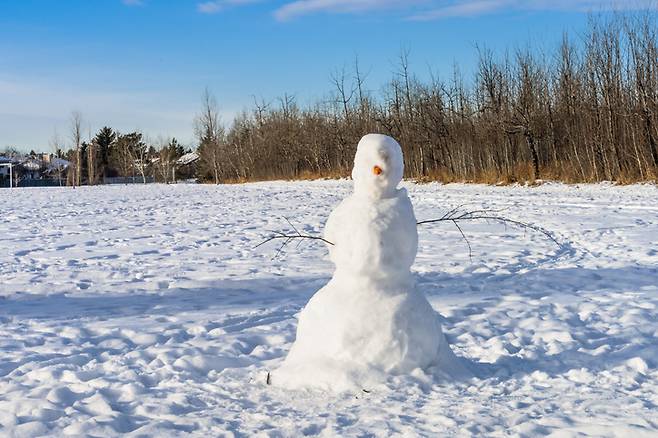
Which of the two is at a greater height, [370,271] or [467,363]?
[370,271]

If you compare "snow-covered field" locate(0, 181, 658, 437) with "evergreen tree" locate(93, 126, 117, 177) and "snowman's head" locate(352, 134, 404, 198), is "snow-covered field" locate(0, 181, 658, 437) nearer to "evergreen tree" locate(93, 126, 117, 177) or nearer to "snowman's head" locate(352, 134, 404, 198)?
"snowman's head" locate(352, 134, 404, 198)

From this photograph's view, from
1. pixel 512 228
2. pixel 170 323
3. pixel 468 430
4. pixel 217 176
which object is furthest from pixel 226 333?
pixel 217 176

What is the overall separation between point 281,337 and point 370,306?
1720 millimetres

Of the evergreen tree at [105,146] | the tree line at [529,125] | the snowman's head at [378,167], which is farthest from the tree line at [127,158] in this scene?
the snowman's head at [378,167]

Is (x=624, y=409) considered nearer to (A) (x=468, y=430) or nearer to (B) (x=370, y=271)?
(A) (x=468, y=430)

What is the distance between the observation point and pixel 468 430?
350cm

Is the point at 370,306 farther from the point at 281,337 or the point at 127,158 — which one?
the point at 127,158

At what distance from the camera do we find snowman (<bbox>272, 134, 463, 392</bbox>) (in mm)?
4176

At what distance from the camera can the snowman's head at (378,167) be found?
434cm

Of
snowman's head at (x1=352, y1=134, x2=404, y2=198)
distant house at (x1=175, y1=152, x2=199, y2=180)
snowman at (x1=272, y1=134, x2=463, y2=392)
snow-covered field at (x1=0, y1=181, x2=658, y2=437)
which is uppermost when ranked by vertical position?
distant house at (x1=175, y1=152, x2=199, y2=180)

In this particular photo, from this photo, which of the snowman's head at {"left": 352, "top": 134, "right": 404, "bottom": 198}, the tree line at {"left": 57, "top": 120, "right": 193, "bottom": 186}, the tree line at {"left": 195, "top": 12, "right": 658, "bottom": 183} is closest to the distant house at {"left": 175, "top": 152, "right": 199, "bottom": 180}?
the tree line at {"left": 57, "top": 120, "right": 193, "bottom": 186}

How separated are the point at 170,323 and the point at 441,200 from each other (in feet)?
52.1

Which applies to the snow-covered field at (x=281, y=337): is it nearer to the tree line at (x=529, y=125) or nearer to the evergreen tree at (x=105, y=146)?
the tree line at (x=529, y=125)

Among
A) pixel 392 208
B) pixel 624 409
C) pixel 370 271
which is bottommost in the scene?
pixel 624 409
